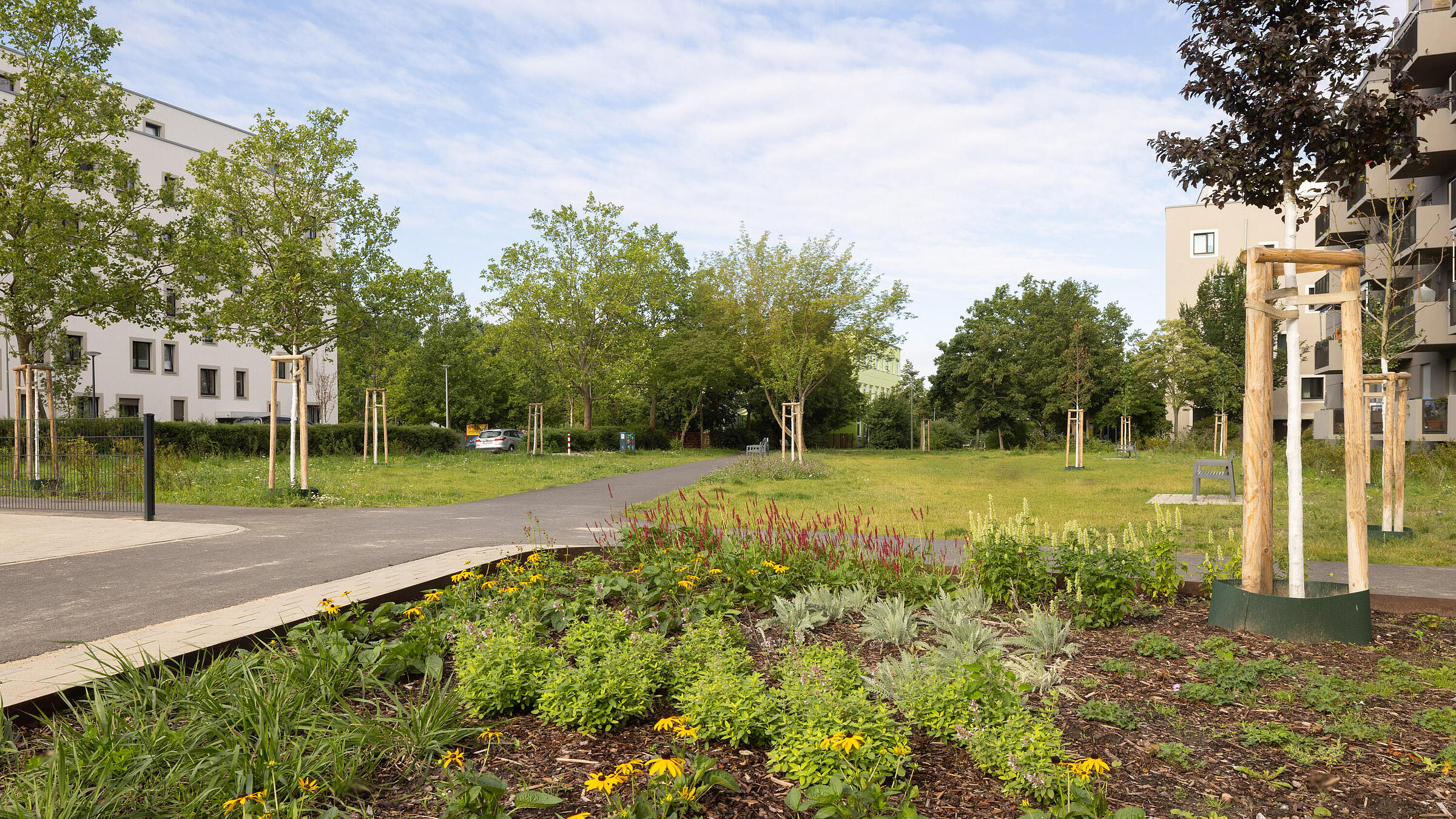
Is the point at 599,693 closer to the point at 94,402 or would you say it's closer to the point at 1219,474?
the point at 1219,474

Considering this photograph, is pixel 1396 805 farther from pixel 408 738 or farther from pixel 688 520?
pixel 688 520

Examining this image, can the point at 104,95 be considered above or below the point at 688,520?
above

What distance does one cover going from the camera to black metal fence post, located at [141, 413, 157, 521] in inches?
485

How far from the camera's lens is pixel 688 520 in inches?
398

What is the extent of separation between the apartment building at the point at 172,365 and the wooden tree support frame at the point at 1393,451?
4411cm

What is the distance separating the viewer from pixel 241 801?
2.58m

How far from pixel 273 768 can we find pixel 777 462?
21039 mm

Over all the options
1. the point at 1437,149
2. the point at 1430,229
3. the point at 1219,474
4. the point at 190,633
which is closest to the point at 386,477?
the point at 190,633

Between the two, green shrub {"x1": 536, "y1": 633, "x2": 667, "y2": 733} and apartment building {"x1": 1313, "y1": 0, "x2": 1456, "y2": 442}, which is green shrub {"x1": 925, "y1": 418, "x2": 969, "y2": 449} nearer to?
apartment building {"x1": 1313, "y1": 0, "x2": 1456, "y2": 442}

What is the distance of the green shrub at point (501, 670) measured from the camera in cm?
366

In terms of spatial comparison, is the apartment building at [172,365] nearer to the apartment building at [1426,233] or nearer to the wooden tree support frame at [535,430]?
the wooden tree support frame at [535,430]

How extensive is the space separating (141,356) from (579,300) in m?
25.8

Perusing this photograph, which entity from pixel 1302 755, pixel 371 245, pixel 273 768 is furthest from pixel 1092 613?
pixel 371 245

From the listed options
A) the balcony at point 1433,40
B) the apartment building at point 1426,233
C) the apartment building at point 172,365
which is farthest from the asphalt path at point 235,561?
the apartment building at point 172,365
